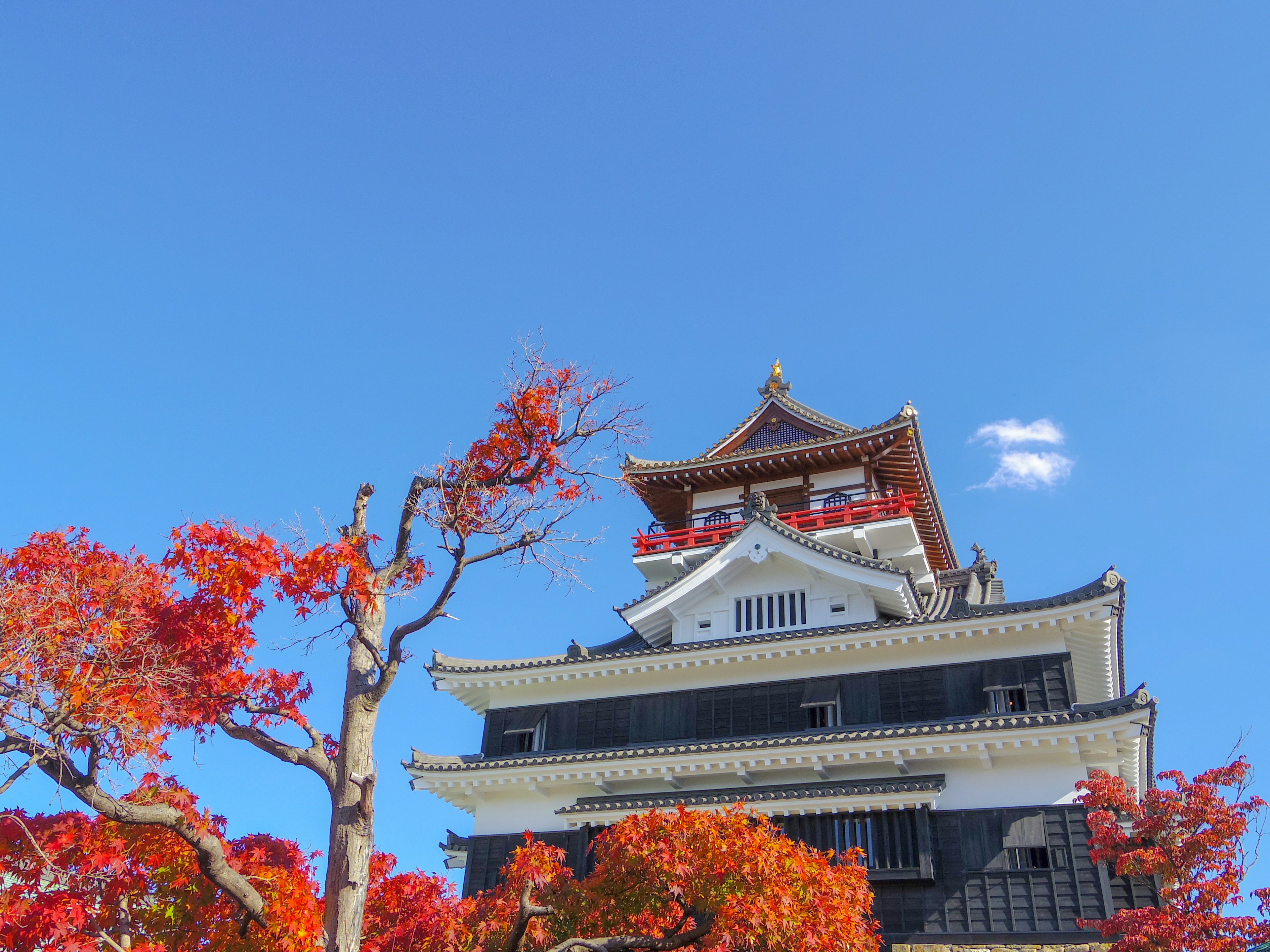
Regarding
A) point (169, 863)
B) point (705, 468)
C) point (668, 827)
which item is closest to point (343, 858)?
point (169, 863)

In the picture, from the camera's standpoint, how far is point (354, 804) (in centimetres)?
892

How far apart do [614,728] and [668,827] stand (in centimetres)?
905

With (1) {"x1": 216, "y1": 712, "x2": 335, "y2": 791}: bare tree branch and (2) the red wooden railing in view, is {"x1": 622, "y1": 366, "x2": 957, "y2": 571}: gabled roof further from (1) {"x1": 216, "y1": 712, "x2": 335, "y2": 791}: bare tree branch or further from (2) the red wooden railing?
(1) {"x1": 216, "y1": 712, "x2": 335, "y2": 791}: bare tree branch

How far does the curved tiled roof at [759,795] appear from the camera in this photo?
15.7m

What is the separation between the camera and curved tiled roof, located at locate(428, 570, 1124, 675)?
16.3 meters

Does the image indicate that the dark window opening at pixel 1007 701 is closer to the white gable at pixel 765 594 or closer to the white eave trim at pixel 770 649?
the white eave trim at pixel 770 649

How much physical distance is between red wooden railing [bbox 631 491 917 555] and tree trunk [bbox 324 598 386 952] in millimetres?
12517

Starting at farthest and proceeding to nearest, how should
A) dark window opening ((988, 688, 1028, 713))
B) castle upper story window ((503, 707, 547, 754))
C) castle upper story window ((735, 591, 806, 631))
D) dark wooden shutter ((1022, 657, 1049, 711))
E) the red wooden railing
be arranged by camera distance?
the red wooden railing < castle upper story window ((735, 591, 806, 631)) < castle upper story window ((503, 707, 547, 754)) < dark window opening ((988, 688, 1028, 713)) < dark wooden shutter ((1022, 657, 1049, 711))

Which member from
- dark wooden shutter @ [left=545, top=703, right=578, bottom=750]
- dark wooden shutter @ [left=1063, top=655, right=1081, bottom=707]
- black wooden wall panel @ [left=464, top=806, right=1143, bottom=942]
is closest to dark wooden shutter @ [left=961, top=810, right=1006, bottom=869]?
black wooden wall panel @ [left=464, top=806, right=1143, bottom=942]

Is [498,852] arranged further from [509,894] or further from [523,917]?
[523,917]

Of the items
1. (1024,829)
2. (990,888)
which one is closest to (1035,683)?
(1024,829)

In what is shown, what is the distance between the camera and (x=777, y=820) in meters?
16.6

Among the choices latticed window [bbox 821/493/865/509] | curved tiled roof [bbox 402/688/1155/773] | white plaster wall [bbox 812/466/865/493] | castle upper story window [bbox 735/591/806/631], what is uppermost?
white plaster wall [bbox 812/466/865/493]

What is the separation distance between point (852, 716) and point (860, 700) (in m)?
0.36
